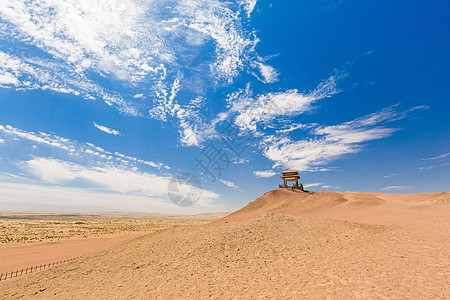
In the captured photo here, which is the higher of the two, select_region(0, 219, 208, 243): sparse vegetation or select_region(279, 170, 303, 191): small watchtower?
select_region(279, 170, 303, 191): small watchtower

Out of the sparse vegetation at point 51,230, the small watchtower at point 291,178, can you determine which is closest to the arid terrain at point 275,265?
the small watchtower at point 291,178

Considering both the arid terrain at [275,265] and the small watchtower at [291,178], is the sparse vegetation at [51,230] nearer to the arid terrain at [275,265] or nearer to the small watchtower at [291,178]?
the arid terrain at [275,265]

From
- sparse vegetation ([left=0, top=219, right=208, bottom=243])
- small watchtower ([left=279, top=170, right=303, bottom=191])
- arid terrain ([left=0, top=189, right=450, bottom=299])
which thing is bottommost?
sparse vegetation ([left=0, top=219, right=208, bottom=243])

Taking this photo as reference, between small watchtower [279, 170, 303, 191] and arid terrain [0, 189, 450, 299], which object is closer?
arid terrain [0, 189, 450, 299]

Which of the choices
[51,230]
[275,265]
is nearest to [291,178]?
[275,265]

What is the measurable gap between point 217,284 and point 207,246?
19.7ft

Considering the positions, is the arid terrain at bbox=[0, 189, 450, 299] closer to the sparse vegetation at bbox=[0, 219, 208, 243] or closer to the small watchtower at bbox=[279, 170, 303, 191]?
the small watchtower at bbox=[279, 170, 303, 191]

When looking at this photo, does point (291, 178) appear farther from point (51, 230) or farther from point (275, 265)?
point (51, 230)

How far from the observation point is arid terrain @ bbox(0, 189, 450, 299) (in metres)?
9.11

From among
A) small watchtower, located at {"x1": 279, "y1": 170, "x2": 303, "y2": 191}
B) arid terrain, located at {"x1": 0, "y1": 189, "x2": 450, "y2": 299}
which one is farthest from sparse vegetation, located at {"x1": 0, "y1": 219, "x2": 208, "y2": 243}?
small watchtower, located at {"x1": 279, "y1": 170, "x2": 303, "y2": 191}

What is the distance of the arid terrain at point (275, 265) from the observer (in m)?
9.11

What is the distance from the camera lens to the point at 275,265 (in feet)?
40.9

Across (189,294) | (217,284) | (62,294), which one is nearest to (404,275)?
(217,284)

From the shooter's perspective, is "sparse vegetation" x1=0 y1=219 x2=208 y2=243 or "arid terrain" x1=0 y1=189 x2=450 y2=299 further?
"sparse vegetation" x1=0 y1=219 x2=208 y2=243
